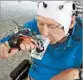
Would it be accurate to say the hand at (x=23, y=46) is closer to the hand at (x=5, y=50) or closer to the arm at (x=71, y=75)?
the hand at (x=5, y=50)

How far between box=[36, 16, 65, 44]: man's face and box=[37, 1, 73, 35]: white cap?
17 millimetres

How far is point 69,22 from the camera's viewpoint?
1.13 m

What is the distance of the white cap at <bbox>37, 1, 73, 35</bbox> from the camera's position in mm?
1090

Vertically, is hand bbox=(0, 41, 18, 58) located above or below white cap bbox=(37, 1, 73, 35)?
below

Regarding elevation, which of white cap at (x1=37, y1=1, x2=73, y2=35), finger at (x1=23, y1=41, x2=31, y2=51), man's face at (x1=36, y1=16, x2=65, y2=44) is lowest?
finger at (x1=23, y1=41, x2=31, y2=51)

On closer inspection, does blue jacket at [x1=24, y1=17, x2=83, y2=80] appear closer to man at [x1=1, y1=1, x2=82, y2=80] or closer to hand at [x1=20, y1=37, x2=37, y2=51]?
man at [x1=1, y1=1, x2=82, y2=80]

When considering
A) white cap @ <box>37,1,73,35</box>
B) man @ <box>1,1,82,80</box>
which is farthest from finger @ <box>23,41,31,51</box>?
white cap @ <box>37,1,73,35</box>

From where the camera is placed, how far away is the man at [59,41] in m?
1.09

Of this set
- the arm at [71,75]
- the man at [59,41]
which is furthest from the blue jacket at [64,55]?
the arm at [71,75]

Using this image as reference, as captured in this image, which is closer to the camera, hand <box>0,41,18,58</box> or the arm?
the arm

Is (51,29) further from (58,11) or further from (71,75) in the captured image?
(71,75)

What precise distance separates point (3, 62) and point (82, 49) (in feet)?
4.47

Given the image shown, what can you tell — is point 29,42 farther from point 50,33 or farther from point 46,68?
point 46,68

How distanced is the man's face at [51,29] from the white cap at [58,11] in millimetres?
17
